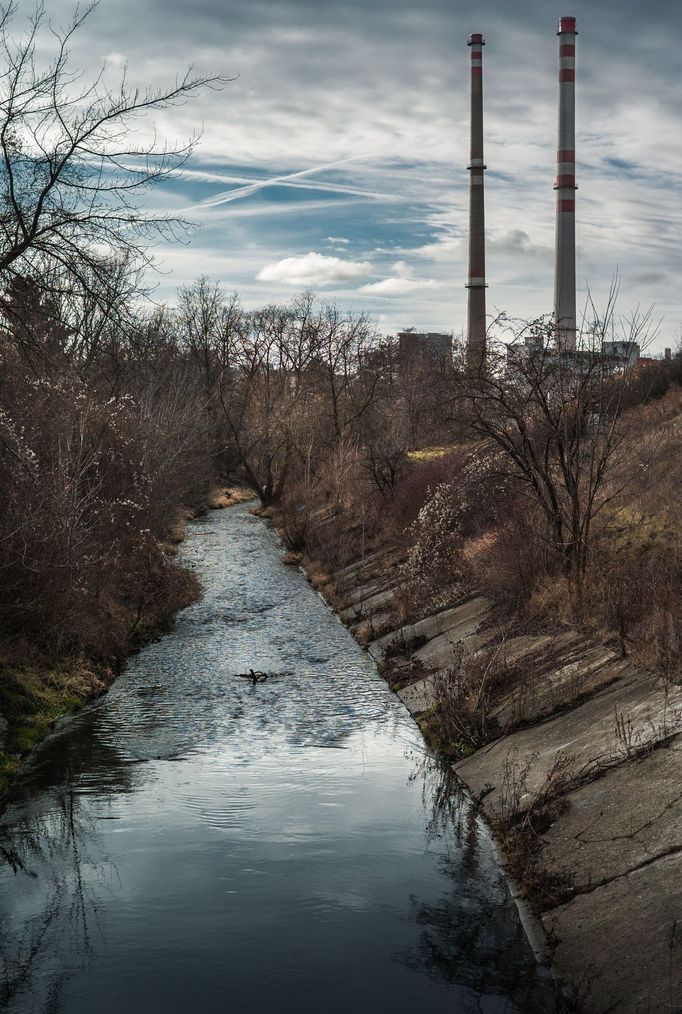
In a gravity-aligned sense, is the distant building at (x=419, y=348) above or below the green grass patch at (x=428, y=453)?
above

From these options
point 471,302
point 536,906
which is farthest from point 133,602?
point 471,302

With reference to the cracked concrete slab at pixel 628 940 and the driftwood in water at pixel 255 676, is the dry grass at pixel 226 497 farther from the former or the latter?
the cracked concrete slab at pixel 628 940

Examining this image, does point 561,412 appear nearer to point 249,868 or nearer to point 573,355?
point 573,355

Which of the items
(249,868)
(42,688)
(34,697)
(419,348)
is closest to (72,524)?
(42,688)

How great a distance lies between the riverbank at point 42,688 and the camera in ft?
37.9

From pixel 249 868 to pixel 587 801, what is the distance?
2.87 m

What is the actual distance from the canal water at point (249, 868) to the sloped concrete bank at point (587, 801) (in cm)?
35

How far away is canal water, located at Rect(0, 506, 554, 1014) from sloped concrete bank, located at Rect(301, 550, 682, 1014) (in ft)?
1.13

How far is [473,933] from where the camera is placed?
7328 millimetres

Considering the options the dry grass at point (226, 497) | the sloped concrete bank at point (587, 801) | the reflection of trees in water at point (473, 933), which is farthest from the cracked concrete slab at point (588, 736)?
the dry grass at point (226, 497)

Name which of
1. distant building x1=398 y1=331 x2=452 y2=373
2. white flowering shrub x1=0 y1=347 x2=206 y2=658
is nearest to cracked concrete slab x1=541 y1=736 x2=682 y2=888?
white flowering shrub x1=0 y1=347 x2=206 y2=658

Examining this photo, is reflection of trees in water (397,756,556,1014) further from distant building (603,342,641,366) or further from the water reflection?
distant building (603,342,641,366)

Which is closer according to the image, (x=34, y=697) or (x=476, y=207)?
(x=34, y=697)

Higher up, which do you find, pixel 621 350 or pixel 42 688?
pixel 621 350
